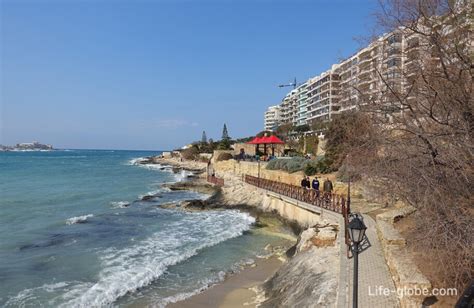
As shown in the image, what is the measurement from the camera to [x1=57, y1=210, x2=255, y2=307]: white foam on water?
1238 cm

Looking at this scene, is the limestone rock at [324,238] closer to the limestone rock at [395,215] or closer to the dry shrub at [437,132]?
the limestone rock at [395,215]

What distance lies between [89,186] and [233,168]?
18088 mm

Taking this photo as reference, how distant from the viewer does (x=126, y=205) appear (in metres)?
32.4

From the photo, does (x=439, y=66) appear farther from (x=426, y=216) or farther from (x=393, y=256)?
(x=393, y=256)

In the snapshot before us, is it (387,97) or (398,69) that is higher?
(398,69)

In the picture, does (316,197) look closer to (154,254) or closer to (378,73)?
(154,254)

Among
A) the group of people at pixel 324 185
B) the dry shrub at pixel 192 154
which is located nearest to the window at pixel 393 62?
the group of people at pixel 324 185

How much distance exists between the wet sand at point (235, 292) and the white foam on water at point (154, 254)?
2.39m

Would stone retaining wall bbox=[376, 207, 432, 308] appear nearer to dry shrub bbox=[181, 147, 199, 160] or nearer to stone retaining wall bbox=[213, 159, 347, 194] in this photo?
stone retaining wall bbox=[213, 159, 347, 194]

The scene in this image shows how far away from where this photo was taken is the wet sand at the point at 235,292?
1129cm

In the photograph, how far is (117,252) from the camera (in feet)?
57.3

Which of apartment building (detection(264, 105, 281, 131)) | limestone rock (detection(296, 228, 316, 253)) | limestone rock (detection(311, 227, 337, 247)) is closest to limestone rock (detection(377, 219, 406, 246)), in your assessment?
limestone rock (detection(311, 227, 337, 247))

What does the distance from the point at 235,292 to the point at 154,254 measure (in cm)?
604

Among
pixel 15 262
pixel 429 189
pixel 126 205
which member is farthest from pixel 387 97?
pixel 126 205
